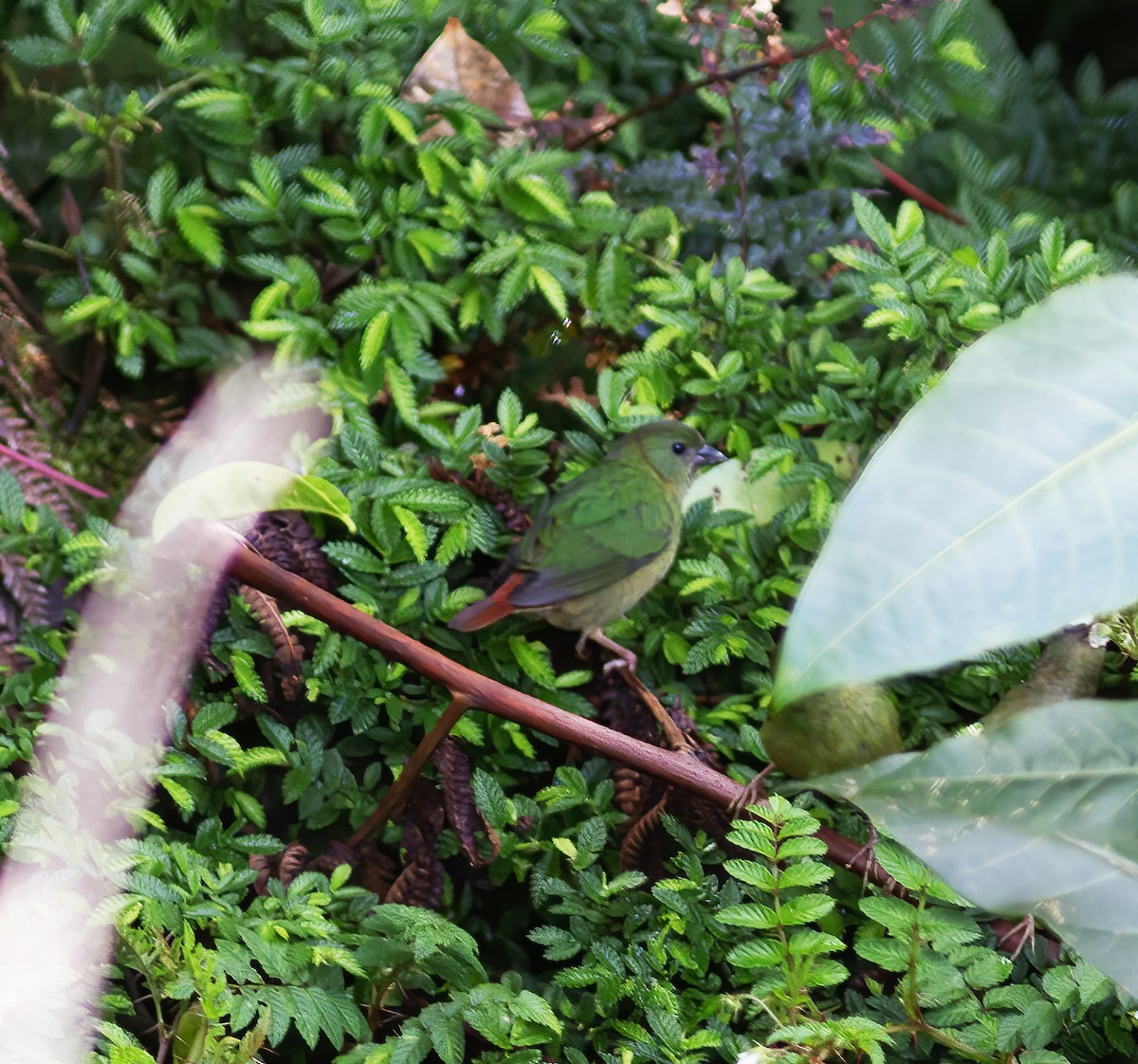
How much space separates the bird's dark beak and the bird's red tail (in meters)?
0.32

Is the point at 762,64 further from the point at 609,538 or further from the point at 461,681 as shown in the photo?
the point at 461,681

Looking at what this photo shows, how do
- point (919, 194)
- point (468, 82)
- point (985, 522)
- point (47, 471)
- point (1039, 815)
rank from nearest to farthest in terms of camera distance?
1. point (985, 522)
2. point (1039, 815)
3. point (47, 471)
4. point (468, 82)
5. point (919, 194)

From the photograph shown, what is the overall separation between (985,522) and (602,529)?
81 centimetres

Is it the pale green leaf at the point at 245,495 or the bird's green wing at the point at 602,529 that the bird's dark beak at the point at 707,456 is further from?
the pale green leaf at the point at 245,495

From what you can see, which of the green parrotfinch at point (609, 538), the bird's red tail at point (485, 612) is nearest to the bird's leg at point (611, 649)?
the green parrotfinch at point (609, 538)

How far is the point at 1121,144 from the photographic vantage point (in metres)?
1.70

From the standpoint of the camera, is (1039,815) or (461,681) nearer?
(1039,815)

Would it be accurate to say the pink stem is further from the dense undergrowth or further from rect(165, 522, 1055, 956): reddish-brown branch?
rect(165, 522, 1055, 956): reddish-brown branch

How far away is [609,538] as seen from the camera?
132 centimetres

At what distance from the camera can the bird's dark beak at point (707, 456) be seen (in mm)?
1365

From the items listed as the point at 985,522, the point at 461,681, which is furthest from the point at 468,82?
the point at 985,522

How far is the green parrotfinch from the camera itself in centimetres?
123

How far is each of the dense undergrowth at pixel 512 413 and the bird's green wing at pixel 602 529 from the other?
5 centimetres

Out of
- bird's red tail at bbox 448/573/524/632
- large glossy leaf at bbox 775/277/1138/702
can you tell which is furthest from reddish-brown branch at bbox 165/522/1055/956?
large glossy leaf at bbox 775/277/1138/702
